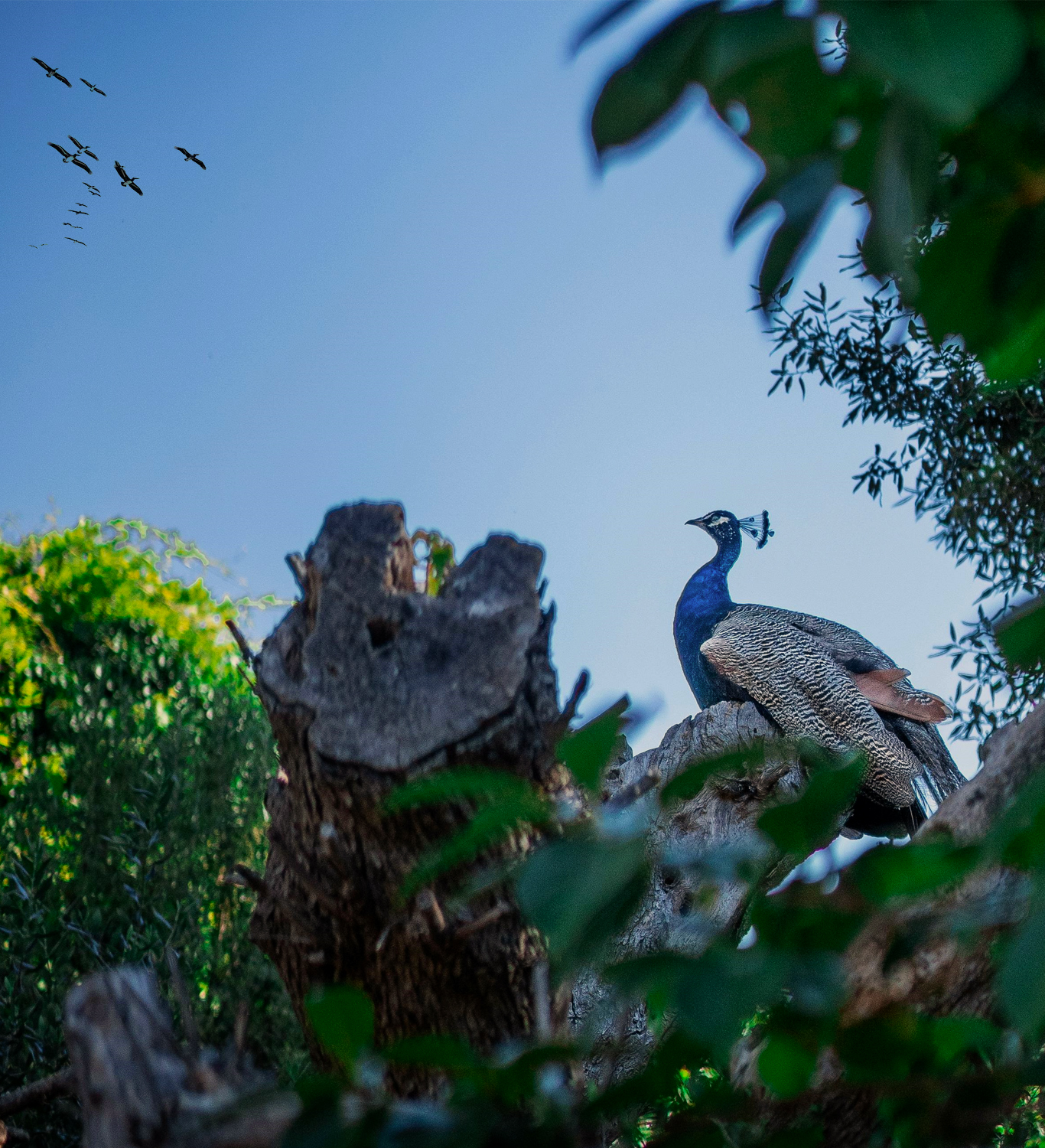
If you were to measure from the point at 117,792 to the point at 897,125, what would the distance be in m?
3.99

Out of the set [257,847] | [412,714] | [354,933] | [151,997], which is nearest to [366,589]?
[412,714]

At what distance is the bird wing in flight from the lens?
4.20 m

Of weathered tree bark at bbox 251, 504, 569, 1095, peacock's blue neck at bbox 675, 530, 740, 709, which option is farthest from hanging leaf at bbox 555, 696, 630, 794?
peacock's blue neck at bbox 675, 530, 740, 709

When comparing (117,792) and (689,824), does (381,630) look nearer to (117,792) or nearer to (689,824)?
(689,824)

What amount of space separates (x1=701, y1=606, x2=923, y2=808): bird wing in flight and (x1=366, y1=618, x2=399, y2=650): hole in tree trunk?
3.14m

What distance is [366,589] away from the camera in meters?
1.29

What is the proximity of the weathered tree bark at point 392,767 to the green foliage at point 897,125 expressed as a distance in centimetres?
76

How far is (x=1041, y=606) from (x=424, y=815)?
76 cm

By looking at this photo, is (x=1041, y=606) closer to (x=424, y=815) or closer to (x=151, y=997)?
(x=151, y=997)

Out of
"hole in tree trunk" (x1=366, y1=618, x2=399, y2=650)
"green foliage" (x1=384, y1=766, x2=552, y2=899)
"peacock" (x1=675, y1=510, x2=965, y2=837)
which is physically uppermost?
"peacock" (x1=675, y1=510, x2=965, y2=837)

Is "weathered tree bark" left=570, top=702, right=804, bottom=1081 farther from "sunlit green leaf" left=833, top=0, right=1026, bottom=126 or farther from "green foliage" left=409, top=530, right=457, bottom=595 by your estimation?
"sunlit green leaf" left=833, top=0, right=1026, bottom=126

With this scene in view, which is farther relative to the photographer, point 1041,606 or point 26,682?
point 26,682

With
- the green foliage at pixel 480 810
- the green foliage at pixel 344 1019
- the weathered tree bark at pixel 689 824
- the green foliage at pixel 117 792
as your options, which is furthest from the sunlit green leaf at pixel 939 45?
the green foliage at pixel 117 792

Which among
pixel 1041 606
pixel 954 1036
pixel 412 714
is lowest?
pixel 954 1036
